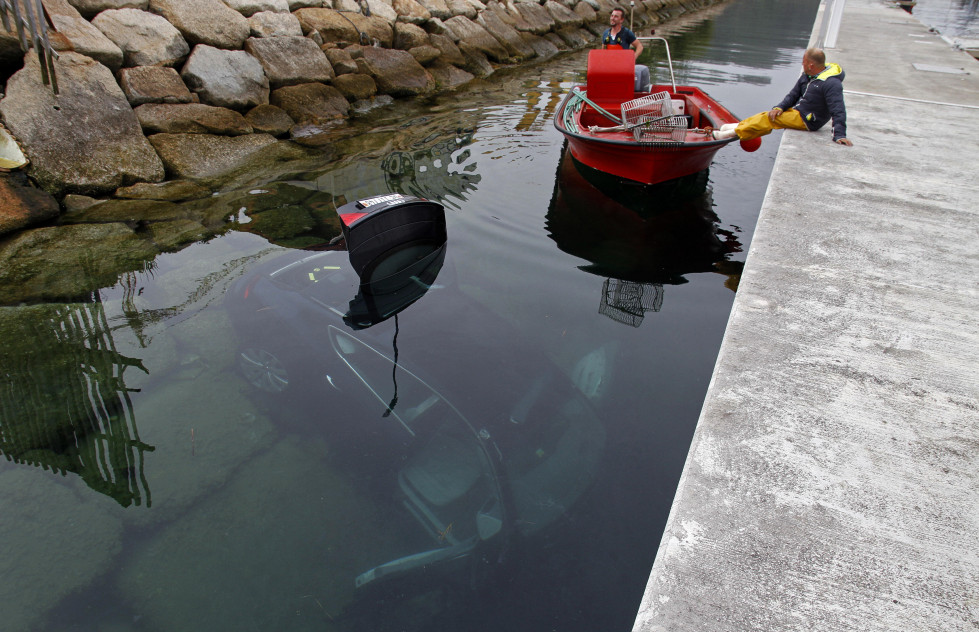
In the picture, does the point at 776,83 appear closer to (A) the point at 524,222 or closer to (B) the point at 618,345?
(A) the point at 524,222

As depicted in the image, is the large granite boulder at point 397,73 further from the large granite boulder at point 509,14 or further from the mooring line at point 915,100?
the mooring line at point 915,100

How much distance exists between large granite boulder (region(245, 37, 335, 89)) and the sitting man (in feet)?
25.3

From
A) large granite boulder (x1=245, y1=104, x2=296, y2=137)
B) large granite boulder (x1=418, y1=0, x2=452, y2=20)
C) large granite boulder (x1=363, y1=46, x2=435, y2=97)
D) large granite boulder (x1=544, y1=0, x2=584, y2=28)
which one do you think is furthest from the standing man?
large granite boulder (x1=544, y1=0, x2=584, y2=28)

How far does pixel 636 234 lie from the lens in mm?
6973

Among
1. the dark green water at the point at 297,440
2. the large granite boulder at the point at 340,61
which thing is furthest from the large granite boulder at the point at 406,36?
the dark green water at the point at 297,440

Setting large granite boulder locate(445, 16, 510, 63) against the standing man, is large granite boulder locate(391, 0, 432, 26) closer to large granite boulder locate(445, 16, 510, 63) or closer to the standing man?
large granite boulder locate(445, 16, 510, 63)

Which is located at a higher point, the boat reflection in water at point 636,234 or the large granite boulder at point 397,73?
the large granite boulder at point 397,73

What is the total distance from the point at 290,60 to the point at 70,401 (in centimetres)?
840

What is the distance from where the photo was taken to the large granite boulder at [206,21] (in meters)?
9.66

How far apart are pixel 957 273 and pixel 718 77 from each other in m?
13.6

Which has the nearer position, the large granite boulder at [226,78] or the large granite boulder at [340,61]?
the large granite boulder at [226,78]

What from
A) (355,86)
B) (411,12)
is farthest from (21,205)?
(411,12)

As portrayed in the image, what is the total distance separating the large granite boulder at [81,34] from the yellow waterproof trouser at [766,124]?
8.54m

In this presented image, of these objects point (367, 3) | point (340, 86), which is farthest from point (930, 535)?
point (367, 3)
